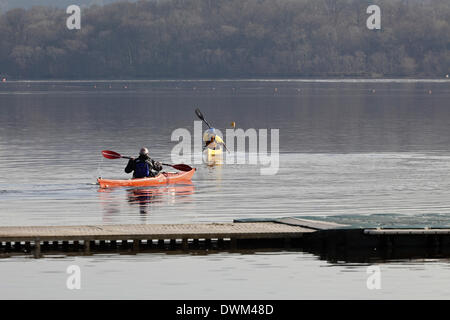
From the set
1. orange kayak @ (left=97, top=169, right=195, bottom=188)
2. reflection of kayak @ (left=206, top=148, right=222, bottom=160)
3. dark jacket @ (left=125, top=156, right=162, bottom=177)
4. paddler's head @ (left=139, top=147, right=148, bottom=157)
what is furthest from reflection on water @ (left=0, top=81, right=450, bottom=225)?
reflection of kayak @ (left=206, top=148, right=222, bottom=160)

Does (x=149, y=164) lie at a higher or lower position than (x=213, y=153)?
higher

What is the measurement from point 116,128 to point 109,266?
89.3 metres

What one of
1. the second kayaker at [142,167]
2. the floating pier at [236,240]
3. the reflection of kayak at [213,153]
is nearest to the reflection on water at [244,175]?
the second kayaker at [142,167]

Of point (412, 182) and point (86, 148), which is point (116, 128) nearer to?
point (86, 148)

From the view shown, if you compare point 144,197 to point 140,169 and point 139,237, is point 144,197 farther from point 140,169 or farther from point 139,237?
point 139,237

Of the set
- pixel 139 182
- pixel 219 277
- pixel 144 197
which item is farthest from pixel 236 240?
pixel 139 182

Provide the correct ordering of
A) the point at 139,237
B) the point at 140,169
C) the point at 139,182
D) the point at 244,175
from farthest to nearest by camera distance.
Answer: the point at 244,175 → the point at 140,169 → the point at 139,182 → the point at 139,237

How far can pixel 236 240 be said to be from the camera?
38156mm

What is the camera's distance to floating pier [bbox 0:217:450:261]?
122 ft

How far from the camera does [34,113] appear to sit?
16625cm

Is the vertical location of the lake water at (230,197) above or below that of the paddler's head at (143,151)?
below

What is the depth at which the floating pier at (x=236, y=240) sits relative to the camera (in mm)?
37281

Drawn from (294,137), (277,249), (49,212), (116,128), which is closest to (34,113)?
(116,128)

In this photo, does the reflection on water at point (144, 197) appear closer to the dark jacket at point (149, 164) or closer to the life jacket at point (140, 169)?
the life jacket at point (140, 169)
